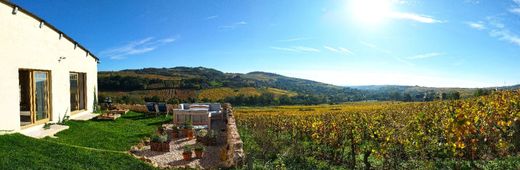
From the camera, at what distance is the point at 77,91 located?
56.8 ft

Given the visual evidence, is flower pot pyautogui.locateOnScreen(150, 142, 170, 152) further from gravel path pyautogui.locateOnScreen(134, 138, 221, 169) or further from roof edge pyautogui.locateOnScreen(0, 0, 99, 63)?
roof edge pyautogui.locateOnScreen(0, 0, 99, 63)

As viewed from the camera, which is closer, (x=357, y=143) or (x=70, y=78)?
(x=357, y=143)

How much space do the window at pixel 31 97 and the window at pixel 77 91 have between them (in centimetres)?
359

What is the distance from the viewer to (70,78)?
16234 mm

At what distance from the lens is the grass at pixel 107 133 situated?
10.9 m

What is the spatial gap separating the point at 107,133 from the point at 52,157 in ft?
15.8

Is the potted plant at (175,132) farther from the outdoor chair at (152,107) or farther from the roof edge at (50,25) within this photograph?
the roof edge at (50,25)

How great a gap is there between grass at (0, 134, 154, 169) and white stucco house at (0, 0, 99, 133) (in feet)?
7.07

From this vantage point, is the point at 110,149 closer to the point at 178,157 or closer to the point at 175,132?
the point at 178,157

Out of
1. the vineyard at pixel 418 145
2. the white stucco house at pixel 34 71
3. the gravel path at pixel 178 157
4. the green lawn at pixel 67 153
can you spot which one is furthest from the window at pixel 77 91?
the vineyard at pixel 418 145

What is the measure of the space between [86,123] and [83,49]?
4.96 meters

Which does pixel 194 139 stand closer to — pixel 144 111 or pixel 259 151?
pixel 259 151

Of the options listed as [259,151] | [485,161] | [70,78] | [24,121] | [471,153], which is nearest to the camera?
[471,153]

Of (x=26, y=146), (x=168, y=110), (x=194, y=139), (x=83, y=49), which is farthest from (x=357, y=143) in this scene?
(x=83, y=49)
